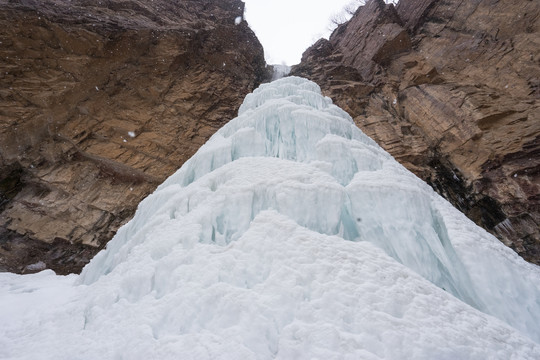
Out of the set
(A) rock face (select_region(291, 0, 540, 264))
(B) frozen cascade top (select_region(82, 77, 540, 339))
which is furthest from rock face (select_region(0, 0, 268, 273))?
(B) frozen cascade top (select_region(82, 77, 540, 339))

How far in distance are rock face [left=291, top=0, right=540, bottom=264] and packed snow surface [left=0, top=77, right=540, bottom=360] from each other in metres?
5.81

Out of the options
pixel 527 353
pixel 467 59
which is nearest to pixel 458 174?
pixel 467 59

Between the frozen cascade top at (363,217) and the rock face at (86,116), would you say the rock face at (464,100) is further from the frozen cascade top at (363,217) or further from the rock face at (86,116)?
the rock face at (86,116)

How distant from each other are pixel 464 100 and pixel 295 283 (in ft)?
30.9

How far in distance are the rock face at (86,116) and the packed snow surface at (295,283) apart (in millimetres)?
5929

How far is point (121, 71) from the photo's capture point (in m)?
9.34

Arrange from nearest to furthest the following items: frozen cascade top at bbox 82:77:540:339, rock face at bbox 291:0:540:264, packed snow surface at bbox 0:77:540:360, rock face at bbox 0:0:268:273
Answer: packed snow surface at bbox 0:77:540:360, frozen cascade top at bbox 82:77:540:339, rock face at bbox 291:0:540:264, rock face at bbox 0:0:268:273

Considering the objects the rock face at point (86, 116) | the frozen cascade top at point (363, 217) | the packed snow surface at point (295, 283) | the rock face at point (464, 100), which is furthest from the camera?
the rock face at point (86, 116)

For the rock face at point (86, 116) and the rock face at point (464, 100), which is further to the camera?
the rock face at point (86, 116)

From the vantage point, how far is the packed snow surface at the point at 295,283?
1620 mm

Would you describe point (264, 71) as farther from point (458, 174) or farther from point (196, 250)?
point (196, 250)

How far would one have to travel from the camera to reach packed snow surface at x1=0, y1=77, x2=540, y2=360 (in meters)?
1.62

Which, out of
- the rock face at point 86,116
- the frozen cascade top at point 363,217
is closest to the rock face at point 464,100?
the frozen cascade top at point 363,217

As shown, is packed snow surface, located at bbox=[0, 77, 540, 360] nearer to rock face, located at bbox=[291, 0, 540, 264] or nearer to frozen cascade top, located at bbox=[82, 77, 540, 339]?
frozen cascade top, located at bbox=[82, 77, 540, 339]
